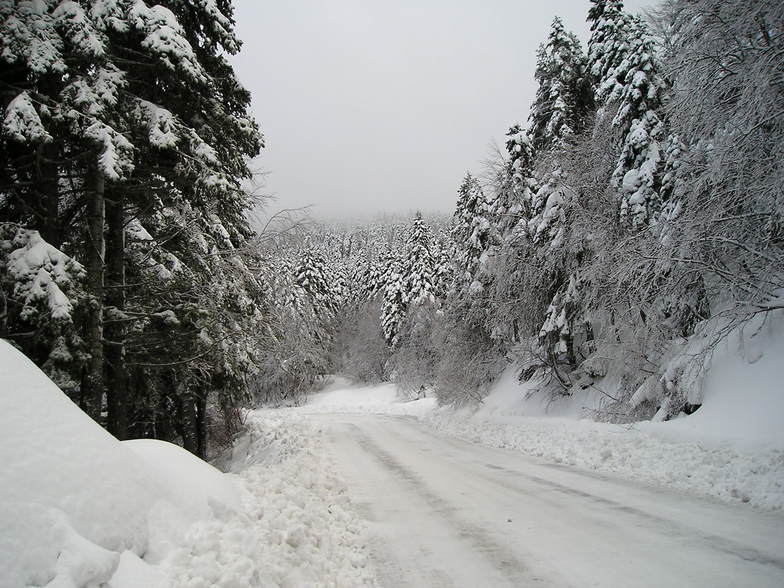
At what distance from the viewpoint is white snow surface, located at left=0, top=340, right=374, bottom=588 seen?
2.49m

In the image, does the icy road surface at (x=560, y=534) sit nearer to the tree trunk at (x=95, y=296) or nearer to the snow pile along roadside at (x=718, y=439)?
the snow pile along roadside at (x=718, y=439)

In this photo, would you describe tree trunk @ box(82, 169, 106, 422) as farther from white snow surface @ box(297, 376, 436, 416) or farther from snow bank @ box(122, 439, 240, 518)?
white snow surface @ box(297, 376, 436, 416)

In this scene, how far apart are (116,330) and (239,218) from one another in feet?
15.0

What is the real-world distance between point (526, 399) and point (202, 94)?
15.9 metres

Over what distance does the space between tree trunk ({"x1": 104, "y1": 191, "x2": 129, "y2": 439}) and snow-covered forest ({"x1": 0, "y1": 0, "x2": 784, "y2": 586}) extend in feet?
0.15

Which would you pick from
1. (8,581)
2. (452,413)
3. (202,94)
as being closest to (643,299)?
(202,94)

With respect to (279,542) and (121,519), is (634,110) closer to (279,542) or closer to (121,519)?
(279,542)

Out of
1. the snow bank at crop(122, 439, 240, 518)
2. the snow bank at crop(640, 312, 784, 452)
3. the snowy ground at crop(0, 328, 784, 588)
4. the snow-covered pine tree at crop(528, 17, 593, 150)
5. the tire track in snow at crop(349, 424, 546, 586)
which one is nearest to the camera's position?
the snowy ground at crop(0, 328, 784, 588)

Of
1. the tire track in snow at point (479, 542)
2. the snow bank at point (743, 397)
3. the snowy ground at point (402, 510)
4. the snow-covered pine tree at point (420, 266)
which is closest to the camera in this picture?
the snowy ground at point (402, 510)

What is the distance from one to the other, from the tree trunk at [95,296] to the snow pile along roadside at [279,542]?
2715 mm

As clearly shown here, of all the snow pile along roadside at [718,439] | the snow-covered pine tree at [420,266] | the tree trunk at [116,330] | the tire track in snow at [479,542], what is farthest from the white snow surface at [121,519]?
the snow-covered pine tree at [420,266]

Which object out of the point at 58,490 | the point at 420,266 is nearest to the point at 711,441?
the point at 58,490

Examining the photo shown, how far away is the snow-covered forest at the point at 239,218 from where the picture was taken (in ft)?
22.6

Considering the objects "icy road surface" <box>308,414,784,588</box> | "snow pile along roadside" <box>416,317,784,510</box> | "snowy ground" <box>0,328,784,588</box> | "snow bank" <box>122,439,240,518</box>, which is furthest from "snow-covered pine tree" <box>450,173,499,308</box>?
"snow bank" <box>122,439,240,518</box>
